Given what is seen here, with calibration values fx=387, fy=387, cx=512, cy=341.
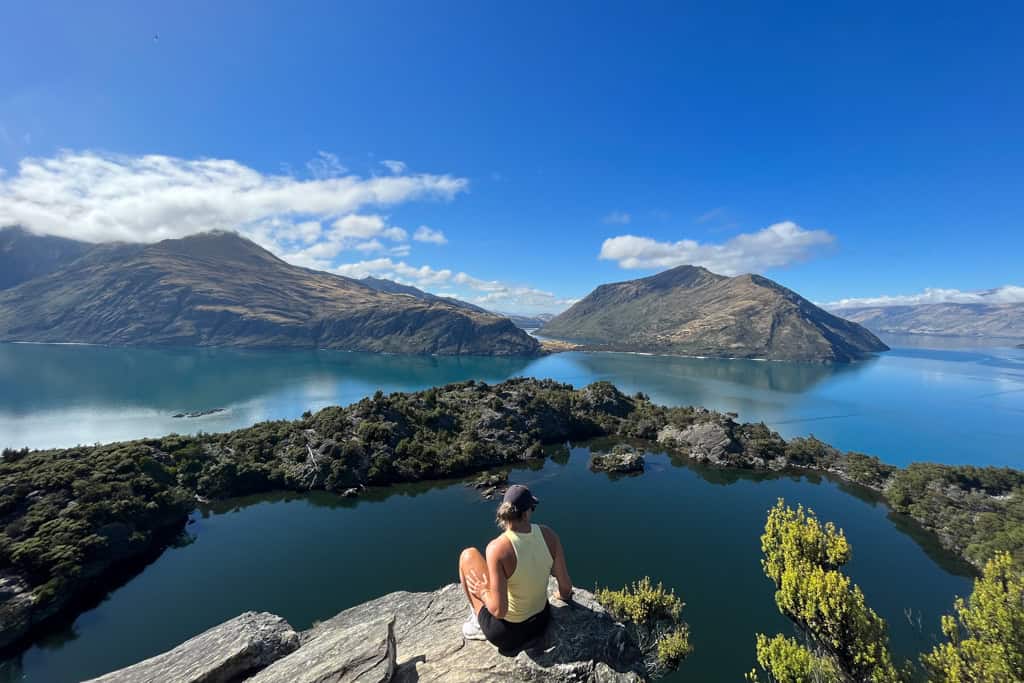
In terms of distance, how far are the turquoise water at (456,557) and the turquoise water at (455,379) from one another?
51.7 m

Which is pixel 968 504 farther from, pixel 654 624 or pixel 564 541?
pixel 654 624

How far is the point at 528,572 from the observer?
6516 millimetres

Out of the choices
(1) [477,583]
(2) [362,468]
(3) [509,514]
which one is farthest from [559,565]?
(2) [362,468]

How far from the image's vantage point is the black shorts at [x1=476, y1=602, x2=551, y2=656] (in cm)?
695

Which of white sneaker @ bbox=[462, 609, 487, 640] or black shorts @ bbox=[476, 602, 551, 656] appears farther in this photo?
white sneaker @ bbox=[462, 609, 487, 640]

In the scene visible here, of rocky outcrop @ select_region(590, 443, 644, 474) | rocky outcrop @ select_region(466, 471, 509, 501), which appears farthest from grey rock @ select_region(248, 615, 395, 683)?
rocky outcrop @ select_region(590, 443, 644, 474)

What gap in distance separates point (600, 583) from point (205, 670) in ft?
101

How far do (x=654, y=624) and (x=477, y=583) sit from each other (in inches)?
928

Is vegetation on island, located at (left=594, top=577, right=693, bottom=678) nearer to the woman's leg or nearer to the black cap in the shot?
the woman's leg

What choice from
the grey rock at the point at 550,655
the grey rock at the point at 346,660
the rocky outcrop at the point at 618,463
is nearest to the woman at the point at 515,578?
the grey rock at the point at 550,655

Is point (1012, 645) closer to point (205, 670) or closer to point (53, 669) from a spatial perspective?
point (205, 670)

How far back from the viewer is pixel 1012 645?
39.0 feet

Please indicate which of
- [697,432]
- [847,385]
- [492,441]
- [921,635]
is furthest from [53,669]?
[847,385]

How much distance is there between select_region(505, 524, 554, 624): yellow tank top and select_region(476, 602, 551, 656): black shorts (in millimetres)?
266
